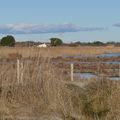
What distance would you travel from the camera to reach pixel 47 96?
11.6 m

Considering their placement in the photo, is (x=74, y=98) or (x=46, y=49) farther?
(x=46, y=49)

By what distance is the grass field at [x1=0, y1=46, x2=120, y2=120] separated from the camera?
33.8ft

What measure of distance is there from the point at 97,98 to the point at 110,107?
0.47m

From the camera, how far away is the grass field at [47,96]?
10.3m

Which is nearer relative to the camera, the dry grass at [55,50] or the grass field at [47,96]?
the grass field at [47,96]

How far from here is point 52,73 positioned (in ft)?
42.2

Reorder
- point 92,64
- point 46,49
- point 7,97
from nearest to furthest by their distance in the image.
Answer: point 7,97, point 46,49, point 92,64

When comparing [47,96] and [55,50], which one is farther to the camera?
[55,50]

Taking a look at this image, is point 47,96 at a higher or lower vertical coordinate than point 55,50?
lower

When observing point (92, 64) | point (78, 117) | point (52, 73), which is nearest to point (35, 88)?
point (52, 73)

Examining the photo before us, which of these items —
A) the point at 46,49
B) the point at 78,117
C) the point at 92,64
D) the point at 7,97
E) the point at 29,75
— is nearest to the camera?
the point at 78,117

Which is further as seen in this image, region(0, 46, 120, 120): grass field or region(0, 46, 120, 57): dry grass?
region(0, 46, 120, 57): dry grass

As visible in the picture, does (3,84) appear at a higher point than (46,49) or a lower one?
lower

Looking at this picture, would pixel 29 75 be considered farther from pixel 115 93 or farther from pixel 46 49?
pixel 115 93
